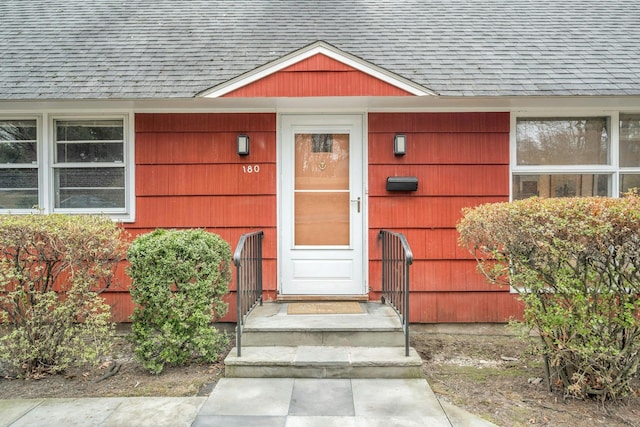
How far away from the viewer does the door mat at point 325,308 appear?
4.00m

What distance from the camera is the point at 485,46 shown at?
15.5 ft

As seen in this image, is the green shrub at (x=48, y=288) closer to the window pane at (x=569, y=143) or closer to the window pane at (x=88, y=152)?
the window pane at (x=88, y=152)

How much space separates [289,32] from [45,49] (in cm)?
284

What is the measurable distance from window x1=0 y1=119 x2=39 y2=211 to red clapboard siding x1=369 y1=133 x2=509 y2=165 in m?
3.74

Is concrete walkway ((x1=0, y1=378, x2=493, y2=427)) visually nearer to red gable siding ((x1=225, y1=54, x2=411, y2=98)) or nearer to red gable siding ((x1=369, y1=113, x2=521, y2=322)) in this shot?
red gable siding ((x1=369, y1=113, x2=521, y2=322))

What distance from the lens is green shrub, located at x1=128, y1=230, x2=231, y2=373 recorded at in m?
3.21

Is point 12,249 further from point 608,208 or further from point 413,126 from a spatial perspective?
point 608,208

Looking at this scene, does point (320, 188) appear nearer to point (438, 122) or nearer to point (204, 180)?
point (204, 180)

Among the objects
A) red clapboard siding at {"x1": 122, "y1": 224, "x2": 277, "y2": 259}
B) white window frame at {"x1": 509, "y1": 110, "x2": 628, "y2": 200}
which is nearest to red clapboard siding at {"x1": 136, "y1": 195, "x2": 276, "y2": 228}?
red clapboard siding at {"x1": 122, "y1": 224, "x2": 277, "y2": 259}

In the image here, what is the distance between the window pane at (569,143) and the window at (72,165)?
14.6 feet

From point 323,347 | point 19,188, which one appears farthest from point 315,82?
point 19,188

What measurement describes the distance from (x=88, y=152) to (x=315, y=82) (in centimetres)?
266

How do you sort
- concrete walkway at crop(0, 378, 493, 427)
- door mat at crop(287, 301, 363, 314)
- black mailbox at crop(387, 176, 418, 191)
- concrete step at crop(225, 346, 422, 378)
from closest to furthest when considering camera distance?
1. concrete walkway at crop(0, 378, 493, 427)
2. concrete step at crop(225, 346, 422, 378)
3. door mat at crop(287, 301, 363, 314)
4. black mailbox at crop(387, 176, 418, 191)

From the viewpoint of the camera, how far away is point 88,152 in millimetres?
4473
